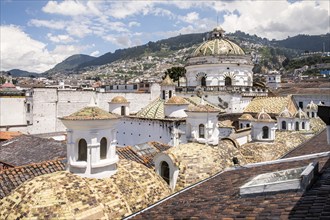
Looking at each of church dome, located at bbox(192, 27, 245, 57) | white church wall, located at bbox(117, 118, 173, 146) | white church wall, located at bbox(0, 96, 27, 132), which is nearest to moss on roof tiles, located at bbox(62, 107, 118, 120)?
white church wall, located at bbox(117, 118, 173, 146)

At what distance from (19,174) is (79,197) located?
205 inches

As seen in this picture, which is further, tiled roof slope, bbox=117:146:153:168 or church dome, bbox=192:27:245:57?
church dome, bbox=192:27:245:57

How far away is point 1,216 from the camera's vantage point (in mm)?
8891

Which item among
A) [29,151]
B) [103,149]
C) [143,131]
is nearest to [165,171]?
[103,149]

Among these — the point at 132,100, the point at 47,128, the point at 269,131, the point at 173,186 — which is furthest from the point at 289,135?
the point at 47,128

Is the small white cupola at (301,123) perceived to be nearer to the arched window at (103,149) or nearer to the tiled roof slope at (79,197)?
the tiled roof slope at (79,197)

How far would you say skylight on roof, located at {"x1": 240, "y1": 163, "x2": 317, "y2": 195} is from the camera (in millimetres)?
6184

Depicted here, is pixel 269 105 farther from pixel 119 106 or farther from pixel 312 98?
pixel 312 98

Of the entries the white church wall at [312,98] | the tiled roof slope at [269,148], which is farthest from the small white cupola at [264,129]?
the white church wall at [312,98]

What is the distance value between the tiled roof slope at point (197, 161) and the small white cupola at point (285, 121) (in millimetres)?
14296

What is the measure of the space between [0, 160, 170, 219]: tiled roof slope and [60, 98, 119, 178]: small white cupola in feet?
1.25

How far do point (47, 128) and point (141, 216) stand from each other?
35.3 meters

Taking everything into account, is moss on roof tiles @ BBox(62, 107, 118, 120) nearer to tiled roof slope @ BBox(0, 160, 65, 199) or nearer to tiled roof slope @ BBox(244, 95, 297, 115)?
tiled roof slope @ BBox(0, 160, 65, 199)

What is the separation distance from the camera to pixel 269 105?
104 feet
